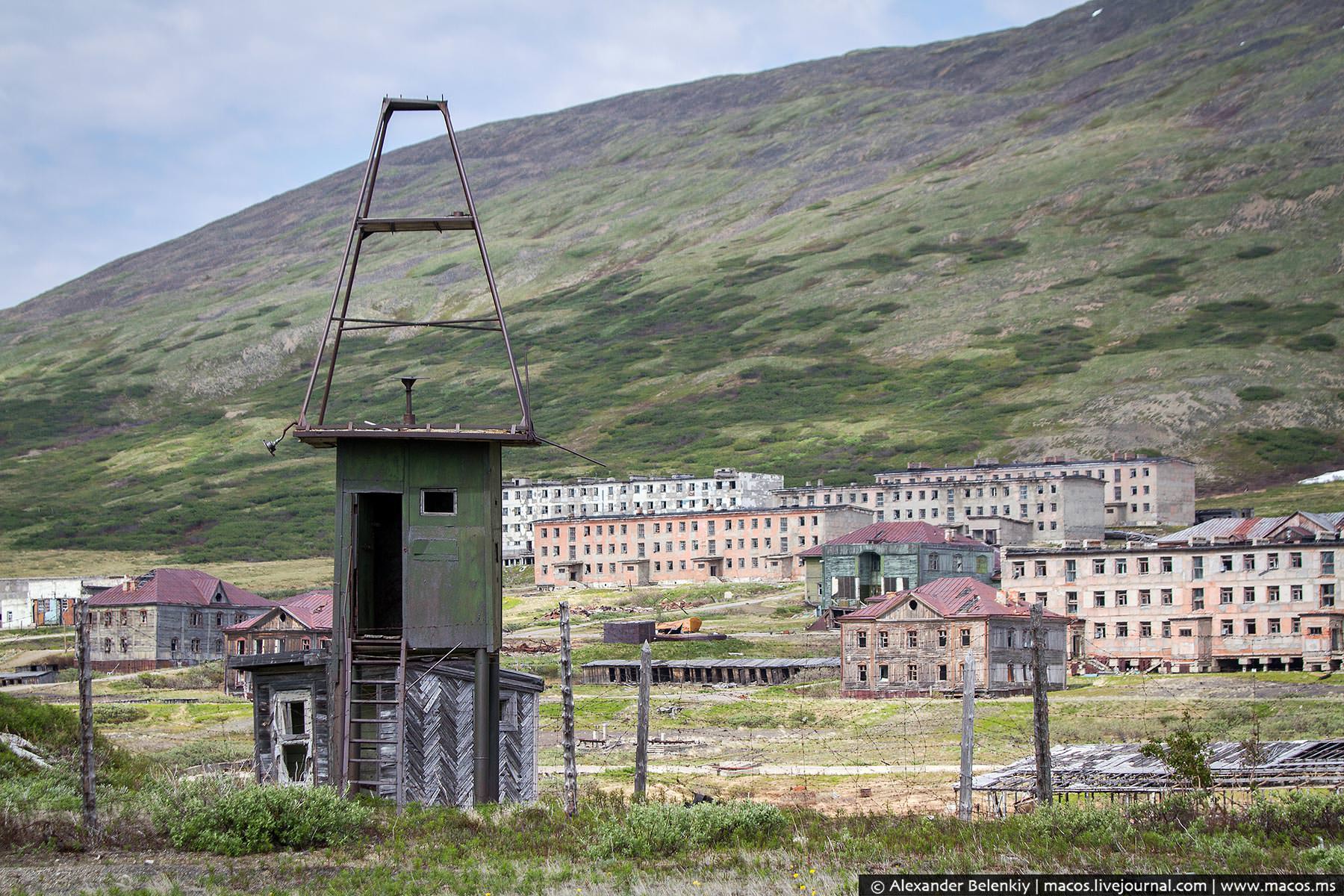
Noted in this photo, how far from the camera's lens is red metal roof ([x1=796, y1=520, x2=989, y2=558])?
120062 mm

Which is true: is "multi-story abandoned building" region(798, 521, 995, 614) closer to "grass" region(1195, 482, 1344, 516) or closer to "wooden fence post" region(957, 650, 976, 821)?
"grass" region(1195, 482, 1344, 516)

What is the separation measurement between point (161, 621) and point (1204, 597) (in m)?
67.9

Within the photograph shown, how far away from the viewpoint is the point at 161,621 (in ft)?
340

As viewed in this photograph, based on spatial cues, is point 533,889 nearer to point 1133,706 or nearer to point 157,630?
point 1133,706

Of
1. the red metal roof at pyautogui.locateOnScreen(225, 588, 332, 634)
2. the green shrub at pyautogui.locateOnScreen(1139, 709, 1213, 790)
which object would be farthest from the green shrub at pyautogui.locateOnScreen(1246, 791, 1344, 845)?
the red metal roof at pyautogui.locateOnScreen(225, 588, 332, 634)

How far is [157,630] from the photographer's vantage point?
103m

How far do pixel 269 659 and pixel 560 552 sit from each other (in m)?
149

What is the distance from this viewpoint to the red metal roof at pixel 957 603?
83.8 metres

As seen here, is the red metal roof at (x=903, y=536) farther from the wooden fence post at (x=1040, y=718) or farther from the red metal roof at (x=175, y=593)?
the wooden fence post at (x=1040, y=718)

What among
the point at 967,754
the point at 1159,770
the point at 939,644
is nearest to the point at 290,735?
the point at 967,754

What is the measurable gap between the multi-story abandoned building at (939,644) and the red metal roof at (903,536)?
109 ft

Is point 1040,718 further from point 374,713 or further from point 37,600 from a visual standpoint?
point 37,600

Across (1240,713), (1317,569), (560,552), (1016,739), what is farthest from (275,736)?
(560,552)

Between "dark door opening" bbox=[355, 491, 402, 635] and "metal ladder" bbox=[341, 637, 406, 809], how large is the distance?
11.1ft
